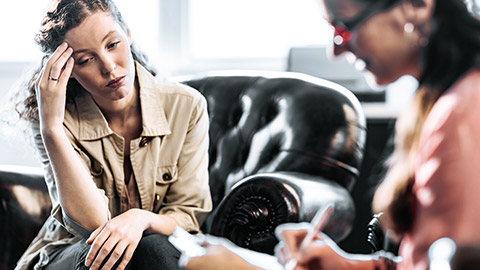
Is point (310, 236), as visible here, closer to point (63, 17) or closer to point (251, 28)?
point (63, 17)

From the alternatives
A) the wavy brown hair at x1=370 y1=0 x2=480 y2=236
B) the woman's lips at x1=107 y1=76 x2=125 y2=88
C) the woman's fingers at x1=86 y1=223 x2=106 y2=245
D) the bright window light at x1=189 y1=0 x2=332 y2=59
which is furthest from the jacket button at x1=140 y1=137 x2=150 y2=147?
the bright window light at x1=189 y1=0 x2=332 y2=59

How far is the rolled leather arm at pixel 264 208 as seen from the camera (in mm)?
1698

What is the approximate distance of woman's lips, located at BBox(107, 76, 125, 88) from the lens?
62.3 inches

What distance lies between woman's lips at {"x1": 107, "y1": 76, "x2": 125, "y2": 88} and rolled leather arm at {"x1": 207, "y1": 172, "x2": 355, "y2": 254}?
44 centimetres

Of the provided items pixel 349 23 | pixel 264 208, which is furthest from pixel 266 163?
pixel 349 23

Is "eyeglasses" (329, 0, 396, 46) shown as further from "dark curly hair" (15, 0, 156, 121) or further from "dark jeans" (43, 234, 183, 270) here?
"dark curly hair" (15, 0, 156, 121)

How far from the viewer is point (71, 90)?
1800 mm

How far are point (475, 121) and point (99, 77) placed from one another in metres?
1.21

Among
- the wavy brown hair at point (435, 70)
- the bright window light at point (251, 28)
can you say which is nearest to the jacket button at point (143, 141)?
the wavy brown hair at point (435, 70)

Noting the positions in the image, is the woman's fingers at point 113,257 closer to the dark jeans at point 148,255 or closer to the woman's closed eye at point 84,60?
the dark jeans at point 148,255

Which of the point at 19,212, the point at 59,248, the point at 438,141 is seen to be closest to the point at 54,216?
the point at 59,248

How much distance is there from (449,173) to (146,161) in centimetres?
135

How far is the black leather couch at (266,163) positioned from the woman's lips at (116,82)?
0.44 m

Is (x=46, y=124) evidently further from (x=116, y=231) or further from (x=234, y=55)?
(x=234, y=55)
